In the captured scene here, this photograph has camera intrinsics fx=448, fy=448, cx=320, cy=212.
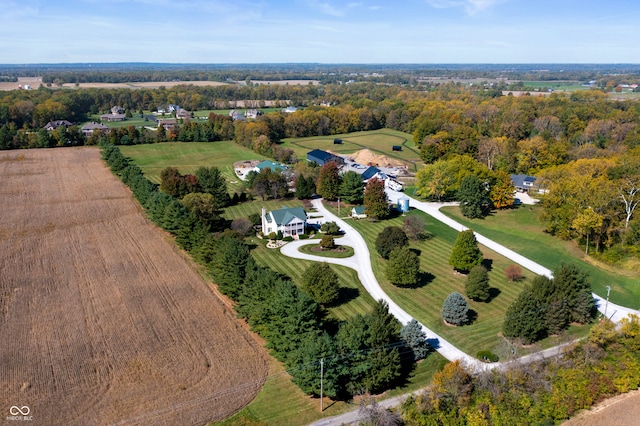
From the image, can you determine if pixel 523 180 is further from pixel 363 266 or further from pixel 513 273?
pixel 363 266

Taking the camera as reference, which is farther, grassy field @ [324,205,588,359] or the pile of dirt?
the pile of dirt

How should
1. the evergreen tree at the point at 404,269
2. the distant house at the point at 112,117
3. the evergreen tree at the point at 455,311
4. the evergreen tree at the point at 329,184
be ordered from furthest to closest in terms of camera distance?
the distant house at the point at 112,117 < the evergreen tree at the point at 329,184 < the evergreen tree at the point at 404,269 < the evergreen tree at the point at 455,311

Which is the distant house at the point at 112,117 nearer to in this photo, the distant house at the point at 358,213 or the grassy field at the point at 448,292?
the distant house at the point at 358,213

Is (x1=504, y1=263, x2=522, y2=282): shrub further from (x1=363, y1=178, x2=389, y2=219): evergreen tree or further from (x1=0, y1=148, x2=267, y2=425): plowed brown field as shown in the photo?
(x1=0, y1=148, x2=267, y2=425): plowed brown field

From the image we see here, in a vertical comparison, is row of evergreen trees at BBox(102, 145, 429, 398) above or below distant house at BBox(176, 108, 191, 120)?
below

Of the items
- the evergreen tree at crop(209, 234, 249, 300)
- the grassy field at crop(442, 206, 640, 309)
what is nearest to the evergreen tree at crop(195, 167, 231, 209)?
the evergreen tree at crop(209, 234, 249, 300)

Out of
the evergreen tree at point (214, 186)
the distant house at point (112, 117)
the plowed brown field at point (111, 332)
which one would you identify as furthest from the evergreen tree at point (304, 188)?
the distant house at point (112, 117)

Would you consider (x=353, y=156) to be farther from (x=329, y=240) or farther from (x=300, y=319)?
(x=300, y=319)
